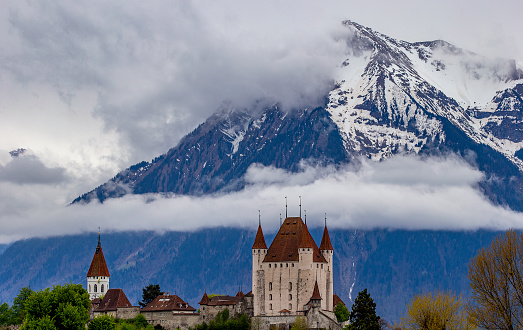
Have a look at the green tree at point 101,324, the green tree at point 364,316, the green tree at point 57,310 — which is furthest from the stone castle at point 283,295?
the green tree at point 57,310

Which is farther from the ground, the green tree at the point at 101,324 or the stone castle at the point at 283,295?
the stone castle at the point at 283,295

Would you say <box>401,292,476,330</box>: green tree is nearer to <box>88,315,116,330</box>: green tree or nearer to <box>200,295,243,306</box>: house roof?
<box>88,315,116,330</box>: green tree

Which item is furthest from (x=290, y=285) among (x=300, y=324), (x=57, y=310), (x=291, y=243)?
(x=57, y=310)

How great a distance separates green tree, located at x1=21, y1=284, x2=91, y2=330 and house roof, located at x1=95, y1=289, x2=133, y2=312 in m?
38.2

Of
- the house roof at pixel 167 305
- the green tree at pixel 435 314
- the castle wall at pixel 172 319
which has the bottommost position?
the green tree at pixel 435 314

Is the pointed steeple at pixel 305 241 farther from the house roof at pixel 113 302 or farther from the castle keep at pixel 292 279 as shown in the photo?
the house roof at pixel 113 302

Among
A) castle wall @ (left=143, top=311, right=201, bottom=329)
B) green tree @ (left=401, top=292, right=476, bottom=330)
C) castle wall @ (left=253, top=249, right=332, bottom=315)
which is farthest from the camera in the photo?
castle wall @ (left=143, top=311, right=201, bottom=329)

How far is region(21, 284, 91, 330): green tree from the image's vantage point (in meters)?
140

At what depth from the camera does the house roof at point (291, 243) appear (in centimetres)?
17348

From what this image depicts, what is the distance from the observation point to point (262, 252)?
7057 inches

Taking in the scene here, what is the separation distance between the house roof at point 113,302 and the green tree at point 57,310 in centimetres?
3817

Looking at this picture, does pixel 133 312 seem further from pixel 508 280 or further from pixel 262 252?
pixel 508 280

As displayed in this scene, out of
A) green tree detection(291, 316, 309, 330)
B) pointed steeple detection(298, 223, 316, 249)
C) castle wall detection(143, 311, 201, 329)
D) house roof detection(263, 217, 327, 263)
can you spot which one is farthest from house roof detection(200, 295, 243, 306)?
green tree detection(291, 316, 309, 330)

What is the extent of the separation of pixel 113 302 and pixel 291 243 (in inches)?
1545
